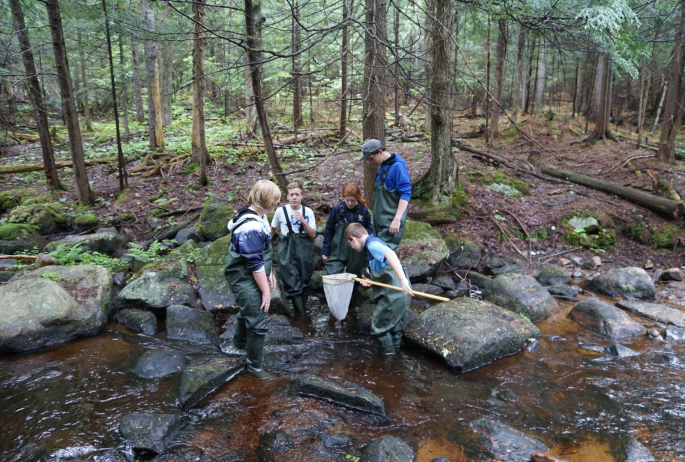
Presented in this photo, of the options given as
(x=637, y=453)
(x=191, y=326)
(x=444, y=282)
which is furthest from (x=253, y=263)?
(x=444, y=282)

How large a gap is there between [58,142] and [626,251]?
2124cm

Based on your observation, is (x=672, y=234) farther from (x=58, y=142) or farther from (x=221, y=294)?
(x=58, y=142)

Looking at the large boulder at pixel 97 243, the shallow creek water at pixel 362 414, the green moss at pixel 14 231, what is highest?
the green moss at pixel 14 231

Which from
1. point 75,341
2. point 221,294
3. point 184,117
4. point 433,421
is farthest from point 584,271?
point 184,117

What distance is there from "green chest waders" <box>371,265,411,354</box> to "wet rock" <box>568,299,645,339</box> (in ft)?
9.66

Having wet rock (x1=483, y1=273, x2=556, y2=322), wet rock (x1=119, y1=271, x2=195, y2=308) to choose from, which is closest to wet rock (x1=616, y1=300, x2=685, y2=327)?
wet rock (x1=483, y1=273, x2=556, y2=322)

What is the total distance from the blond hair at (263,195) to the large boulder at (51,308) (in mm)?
3434

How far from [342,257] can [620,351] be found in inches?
152

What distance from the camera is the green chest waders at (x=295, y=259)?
5.90m

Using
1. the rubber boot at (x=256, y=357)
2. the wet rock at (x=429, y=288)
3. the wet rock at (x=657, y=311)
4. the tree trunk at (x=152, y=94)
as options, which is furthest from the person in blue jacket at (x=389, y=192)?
the tree trunk at (x=152, y=94)

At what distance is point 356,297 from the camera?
6598mm

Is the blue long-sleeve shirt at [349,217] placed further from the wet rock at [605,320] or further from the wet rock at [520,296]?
the wet rock at [605,320]

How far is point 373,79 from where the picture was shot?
6395 millimetres

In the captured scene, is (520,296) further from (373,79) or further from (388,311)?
(373,79)
